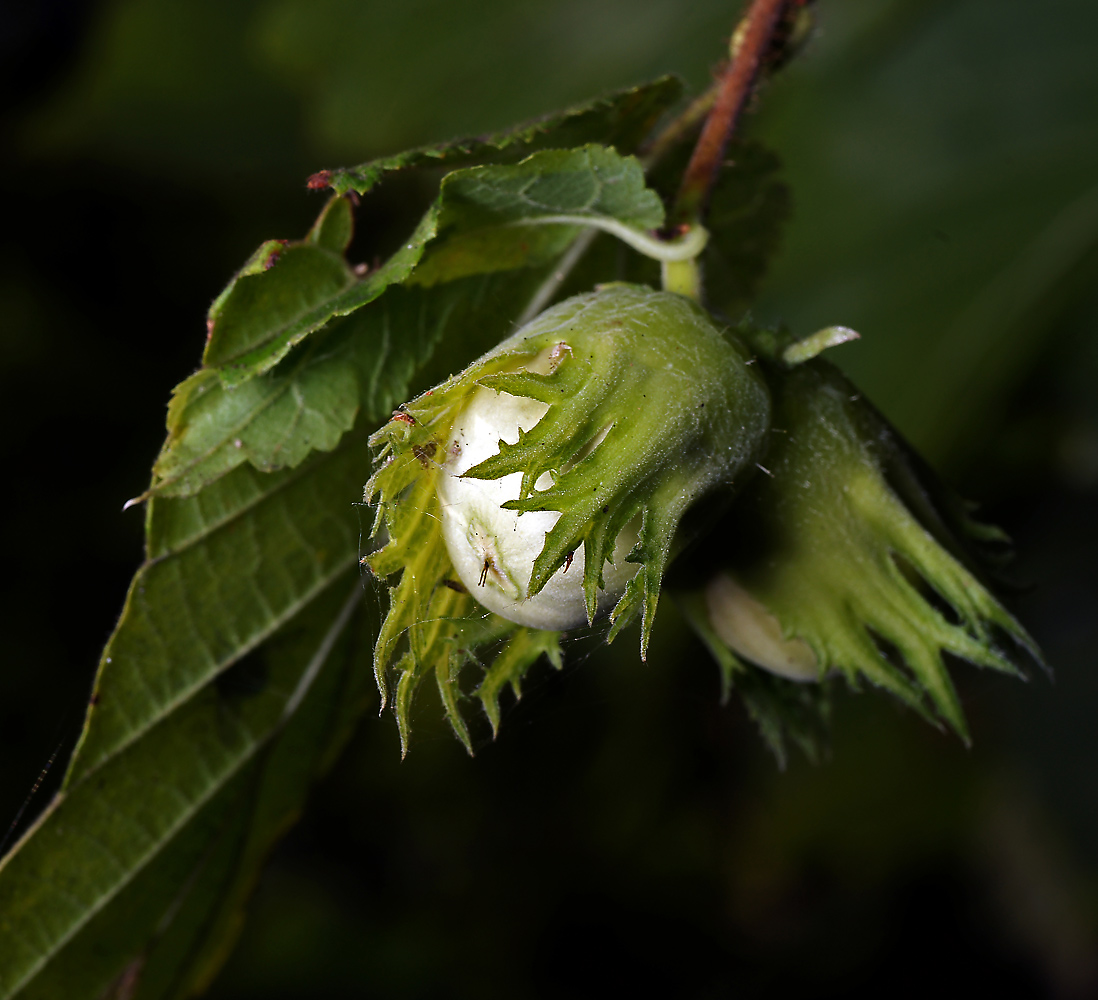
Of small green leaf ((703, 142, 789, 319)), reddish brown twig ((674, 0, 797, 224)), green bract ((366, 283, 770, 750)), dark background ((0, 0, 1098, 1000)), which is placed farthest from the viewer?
dark background ((0, 0, 1098, 1000))

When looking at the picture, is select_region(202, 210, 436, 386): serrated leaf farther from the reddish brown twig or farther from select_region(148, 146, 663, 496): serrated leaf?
the reddish brown twig

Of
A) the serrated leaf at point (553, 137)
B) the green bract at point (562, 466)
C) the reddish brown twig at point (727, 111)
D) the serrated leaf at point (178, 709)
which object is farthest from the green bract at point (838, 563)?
the serrated leaf at point (178, 709)

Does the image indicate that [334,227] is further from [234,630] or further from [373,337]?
[234,630]

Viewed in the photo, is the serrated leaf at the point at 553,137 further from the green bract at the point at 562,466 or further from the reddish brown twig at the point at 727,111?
the green bract at the point at 562,466

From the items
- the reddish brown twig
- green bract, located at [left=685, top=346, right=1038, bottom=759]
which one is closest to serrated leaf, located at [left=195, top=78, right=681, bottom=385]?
the reddish brown twig

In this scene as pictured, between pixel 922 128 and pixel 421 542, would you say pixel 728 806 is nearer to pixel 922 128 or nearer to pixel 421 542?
pixel 922 128

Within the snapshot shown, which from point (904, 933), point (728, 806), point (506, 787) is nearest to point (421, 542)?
point (506, 787)
